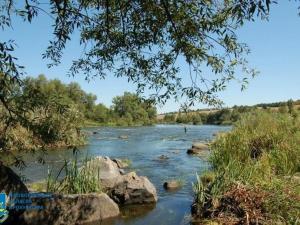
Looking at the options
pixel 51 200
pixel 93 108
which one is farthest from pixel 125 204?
pixel 93 108

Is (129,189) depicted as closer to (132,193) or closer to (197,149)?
(132,193)

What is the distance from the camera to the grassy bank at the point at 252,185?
8461 millimetres

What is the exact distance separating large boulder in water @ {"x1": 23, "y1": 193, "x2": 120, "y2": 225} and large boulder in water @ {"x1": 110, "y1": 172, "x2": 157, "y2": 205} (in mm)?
1619

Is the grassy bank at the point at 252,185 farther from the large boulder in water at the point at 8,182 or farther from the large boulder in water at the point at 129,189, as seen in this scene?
the large boulder in water at the point at 8,182

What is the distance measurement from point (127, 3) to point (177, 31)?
94cm

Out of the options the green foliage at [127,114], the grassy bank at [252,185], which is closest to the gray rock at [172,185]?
the grassy bank at [252,185]

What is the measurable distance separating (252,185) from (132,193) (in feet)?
14.5

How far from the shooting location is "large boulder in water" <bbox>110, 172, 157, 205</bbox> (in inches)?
492

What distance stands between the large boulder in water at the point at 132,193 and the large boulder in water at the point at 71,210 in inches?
63.7

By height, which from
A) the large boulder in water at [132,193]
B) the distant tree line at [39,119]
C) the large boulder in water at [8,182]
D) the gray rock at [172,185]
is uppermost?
the distant tree line at [39,119]

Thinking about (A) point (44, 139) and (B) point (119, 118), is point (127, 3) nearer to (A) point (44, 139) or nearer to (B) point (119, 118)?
(A) point (44, 139)

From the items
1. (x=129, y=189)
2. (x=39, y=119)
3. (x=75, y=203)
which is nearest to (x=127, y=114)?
(x=129, y=189)

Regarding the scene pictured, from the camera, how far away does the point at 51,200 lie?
9797mm

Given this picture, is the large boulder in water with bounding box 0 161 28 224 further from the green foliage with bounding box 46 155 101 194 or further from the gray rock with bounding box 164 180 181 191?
the gray rock with bounding box 164 180 181 191
